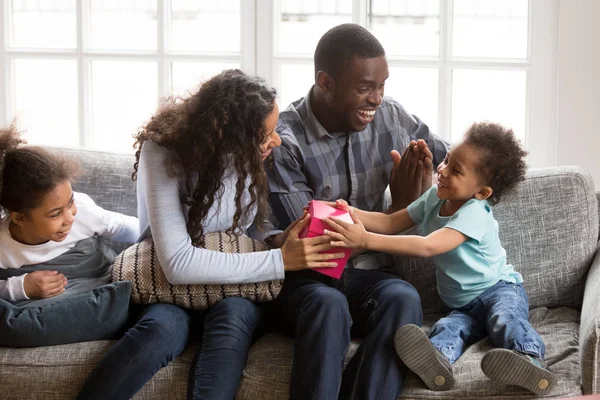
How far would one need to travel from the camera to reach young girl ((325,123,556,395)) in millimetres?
2260

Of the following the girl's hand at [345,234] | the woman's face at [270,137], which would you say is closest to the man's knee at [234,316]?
the girl's hand at [345,234]

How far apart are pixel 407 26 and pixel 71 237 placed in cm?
151

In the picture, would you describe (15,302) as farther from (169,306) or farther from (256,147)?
(256,147)

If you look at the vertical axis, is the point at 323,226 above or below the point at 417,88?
below

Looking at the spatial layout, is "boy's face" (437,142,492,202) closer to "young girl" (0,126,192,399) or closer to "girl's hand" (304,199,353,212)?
"girl's hand" (304,199,353,212)

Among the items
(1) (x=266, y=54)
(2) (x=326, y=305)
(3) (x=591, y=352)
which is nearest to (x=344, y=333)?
(2) (x=326, y=305)

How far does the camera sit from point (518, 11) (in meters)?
3.25

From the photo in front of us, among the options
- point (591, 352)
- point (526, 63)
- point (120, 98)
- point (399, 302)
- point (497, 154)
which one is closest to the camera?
point (591, 352)

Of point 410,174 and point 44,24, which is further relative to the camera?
point 44,24

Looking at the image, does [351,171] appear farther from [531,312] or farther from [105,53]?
[105,53]

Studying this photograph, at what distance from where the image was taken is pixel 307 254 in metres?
2.29

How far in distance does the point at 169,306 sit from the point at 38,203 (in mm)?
426

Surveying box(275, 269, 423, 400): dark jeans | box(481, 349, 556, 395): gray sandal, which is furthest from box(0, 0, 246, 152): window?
box(481, 349, 556, 395): gray sandal

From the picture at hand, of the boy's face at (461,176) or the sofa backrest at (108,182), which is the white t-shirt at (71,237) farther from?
the boy's face at (461,176)
